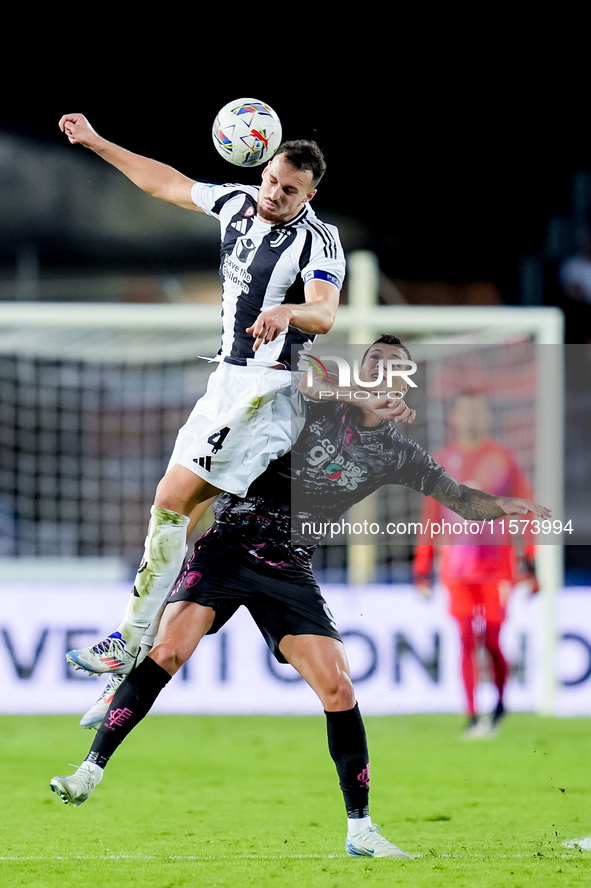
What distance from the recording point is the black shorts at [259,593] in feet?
14.3

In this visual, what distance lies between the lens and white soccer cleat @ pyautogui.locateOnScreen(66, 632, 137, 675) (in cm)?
430

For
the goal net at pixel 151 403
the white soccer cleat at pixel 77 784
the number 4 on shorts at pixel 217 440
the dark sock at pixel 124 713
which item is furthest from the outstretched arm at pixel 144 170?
the goal net at pixel 151 403

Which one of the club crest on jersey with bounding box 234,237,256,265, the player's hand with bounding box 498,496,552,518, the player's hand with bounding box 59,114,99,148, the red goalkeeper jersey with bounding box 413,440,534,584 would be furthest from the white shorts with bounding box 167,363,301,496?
the red goalkeeper jersey with bounding box 413,440,534,584

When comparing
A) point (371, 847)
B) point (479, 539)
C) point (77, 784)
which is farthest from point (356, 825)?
point (479, 539)

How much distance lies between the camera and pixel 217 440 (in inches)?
168

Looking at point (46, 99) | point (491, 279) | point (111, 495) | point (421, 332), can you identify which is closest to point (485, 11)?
point (491, 279)

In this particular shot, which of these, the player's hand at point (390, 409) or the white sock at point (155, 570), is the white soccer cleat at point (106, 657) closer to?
the white sock at point (155, 570)

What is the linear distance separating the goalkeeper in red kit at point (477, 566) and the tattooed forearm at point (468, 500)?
3.18m

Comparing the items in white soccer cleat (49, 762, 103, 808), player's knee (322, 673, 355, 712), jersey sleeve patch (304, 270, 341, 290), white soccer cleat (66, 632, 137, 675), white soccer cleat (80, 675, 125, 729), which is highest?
jersey sleeve patch (304, 270, 341, 290)

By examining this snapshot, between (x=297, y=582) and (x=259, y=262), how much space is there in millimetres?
1248

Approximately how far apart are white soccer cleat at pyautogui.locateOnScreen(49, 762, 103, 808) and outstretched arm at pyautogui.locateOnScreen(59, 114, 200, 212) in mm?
2216

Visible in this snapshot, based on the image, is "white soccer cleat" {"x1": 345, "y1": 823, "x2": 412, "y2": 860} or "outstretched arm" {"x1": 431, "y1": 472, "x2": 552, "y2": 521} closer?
"white soccer cleat" {"x1": 345, "y1": 823, "x2": 412, "y2": 860}

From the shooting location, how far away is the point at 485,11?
19.9 metres

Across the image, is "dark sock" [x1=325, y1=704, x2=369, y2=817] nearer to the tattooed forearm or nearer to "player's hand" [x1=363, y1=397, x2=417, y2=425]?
the tattooed forearm
